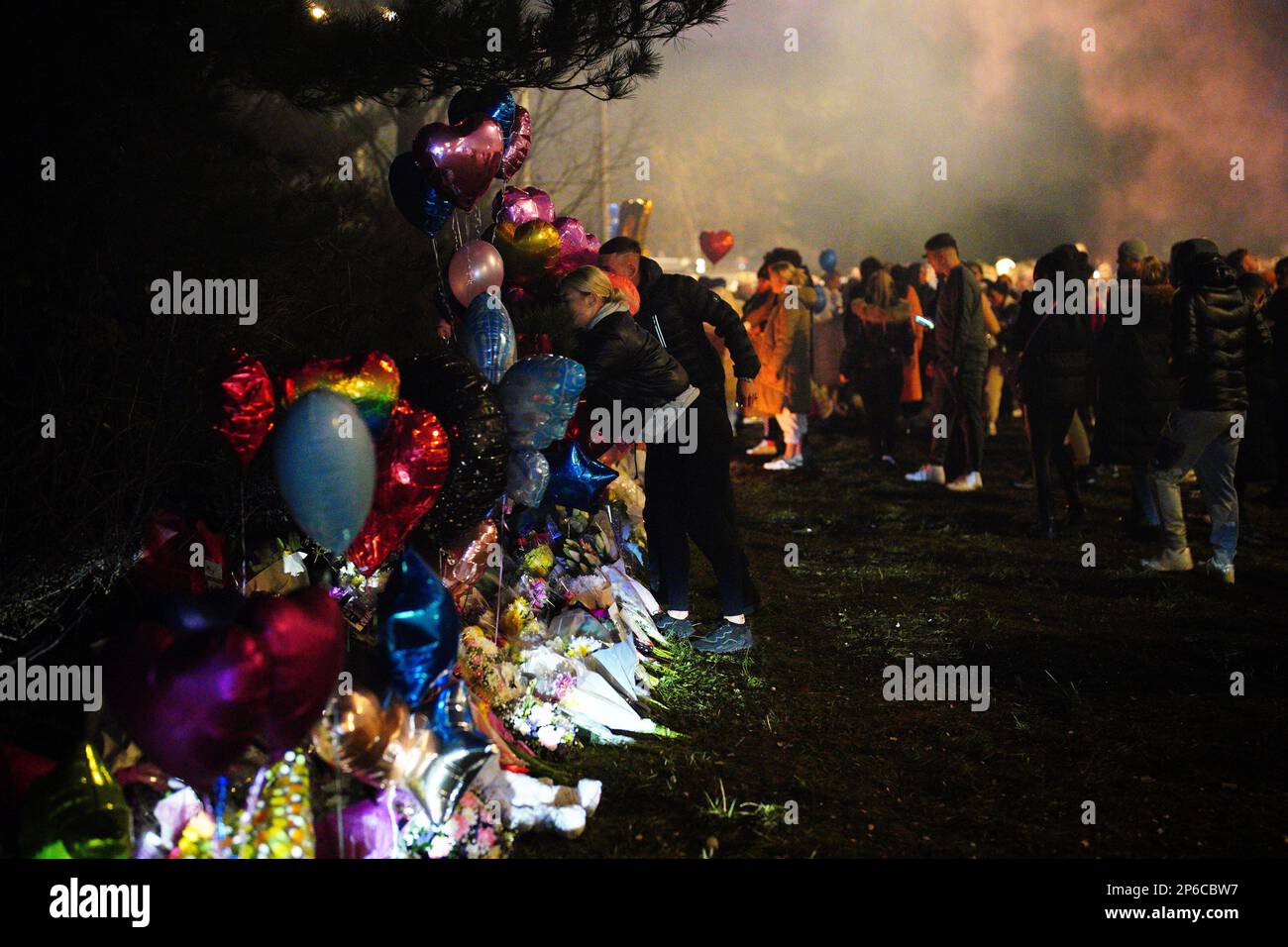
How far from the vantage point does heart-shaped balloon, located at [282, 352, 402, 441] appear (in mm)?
3504

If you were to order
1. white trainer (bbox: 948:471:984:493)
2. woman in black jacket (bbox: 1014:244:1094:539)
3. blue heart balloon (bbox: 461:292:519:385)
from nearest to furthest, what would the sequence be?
1. blue heart balloon (bbox: 461:292:519:385)
2. woman in black jacket (bbox: 1014:244:1094:539)
3. white trainer (bbox: 948:471:984:493)

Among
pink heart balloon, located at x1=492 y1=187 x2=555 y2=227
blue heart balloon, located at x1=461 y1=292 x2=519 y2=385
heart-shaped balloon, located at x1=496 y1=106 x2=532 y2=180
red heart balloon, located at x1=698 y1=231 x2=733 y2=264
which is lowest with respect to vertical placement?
blue heart balloon, located at x1=461 y1=292 x2=519 y2=385

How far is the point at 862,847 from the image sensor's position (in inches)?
139

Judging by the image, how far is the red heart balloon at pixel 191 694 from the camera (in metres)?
2.89

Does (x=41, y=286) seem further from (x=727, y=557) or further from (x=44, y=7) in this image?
(x=727, y=557)

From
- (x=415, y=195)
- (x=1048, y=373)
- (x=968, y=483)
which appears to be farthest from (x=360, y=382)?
(x=968, y=483)

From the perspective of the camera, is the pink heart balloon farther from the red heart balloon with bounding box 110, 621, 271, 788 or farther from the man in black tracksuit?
the red heart balloon with bounding box 110, 621, 271, 788

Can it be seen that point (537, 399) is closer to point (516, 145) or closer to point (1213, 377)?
point (516, 145)

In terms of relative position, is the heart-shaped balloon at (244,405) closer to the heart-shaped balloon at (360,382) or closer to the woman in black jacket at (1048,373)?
the heart-shaped balloon at (360,382)

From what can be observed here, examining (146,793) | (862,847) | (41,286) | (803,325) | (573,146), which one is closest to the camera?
(146,793)

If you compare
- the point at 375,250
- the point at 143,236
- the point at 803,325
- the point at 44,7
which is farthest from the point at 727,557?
the point at 803,325

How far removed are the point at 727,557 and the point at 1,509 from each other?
324 centimetres

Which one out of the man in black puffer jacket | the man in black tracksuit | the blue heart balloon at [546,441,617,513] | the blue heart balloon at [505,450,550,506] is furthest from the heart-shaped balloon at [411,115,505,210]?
the man in black puffer jacket

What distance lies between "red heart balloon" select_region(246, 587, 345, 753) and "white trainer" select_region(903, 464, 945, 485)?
8368mm
